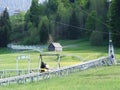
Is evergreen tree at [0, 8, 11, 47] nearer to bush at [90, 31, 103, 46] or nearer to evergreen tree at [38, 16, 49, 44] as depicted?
evergreen tree at [38, 16, 49, 44]

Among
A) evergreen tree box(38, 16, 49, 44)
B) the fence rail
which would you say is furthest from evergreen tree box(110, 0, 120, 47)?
the fence rail

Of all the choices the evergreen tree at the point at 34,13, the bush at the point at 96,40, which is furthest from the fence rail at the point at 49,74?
the evergreen tree at the point at 34,13

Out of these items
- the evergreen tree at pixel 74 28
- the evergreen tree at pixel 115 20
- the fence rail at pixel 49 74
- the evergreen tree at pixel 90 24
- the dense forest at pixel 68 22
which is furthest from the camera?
the evergreen tree at pixel 74 28

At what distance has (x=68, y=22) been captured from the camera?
135 metres

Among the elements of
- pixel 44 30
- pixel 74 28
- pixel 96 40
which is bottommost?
pixel 96 40

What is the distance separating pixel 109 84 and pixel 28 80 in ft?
22.5

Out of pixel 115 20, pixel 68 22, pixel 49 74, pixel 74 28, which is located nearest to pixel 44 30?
pixel 68 22

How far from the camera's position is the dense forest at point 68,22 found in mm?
106375

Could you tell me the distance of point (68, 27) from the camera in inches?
5231

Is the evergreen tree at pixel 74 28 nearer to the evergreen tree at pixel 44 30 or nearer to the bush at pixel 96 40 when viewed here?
the evergreen tree at pixel 44 30

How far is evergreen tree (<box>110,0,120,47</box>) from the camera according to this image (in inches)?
3755

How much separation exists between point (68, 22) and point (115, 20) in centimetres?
3447

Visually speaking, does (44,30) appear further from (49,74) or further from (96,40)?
(49,74)

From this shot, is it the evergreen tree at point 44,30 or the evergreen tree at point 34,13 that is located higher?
the evergreen tree at point 34,13
